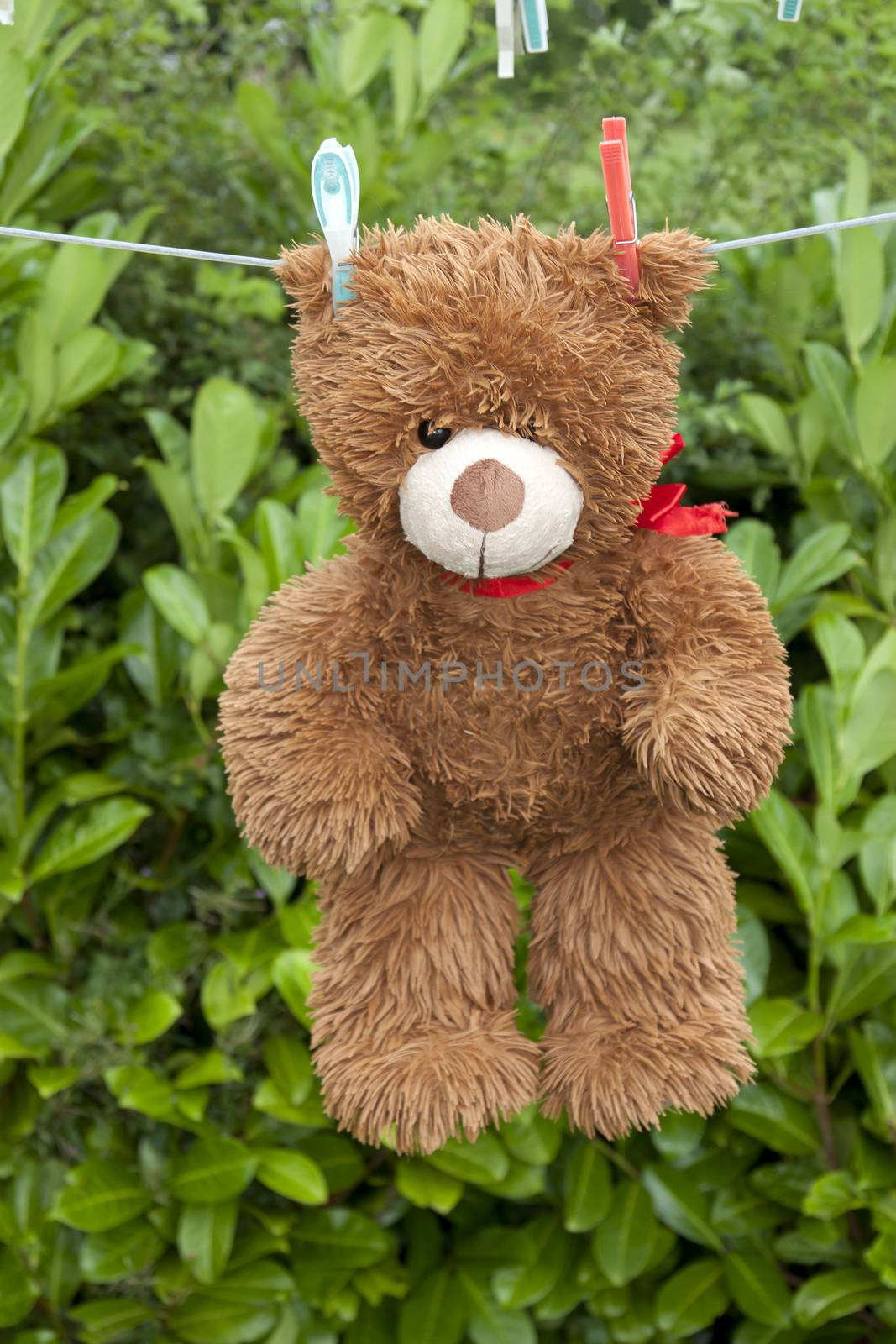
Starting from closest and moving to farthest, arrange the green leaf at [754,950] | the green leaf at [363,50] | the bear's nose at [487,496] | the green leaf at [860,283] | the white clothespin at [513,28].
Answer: the bear's nose at [487,496]
the white clothespin at [513,28]
the green leaf at [860,283]
the green leaf at [754,950]
the green leaf at [363,50]

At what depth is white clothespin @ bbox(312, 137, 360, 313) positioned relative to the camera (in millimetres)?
395

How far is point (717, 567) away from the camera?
0.45 meters

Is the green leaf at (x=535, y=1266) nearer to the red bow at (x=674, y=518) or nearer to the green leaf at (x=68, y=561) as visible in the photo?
the green leaf at (x=68, y=561)

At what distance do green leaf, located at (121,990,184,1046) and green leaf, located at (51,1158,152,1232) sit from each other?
12 centimetres

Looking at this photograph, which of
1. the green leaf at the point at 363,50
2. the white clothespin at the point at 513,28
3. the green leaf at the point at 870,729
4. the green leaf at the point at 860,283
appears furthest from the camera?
the green leaf at the point at 363,50

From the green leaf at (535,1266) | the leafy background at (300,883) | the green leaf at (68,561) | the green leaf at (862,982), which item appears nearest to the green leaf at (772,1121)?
the leafy background at (300,883)

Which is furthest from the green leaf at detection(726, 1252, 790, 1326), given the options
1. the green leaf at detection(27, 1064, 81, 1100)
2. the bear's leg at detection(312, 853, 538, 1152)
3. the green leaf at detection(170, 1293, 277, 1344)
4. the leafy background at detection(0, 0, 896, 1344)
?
the bear's leg at detection(312, 853, 538, 1152)

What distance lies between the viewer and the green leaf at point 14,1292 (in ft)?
3.44

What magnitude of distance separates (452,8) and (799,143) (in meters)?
0.55

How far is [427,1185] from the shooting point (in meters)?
1.02

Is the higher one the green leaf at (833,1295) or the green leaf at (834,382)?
the green leaf at (834,382)

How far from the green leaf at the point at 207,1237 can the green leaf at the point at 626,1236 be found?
0.35 m

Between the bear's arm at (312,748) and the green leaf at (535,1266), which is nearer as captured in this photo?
the bear's arm at (312,748)

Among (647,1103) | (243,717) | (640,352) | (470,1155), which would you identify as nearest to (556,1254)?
(470,1155)
